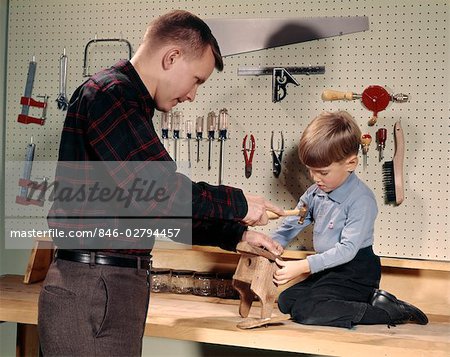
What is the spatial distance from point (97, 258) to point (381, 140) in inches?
54.8

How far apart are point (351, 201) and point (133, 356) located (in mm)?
1001

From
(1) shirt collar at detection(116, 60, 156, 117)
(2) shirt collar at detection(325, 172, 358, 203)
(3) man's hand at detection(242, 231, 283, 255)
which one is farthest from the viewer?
(2) shirt collar at detection(325, 172, 358, 203)

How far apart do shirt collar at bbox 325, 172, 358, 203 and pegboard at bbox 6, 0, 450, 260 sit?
12.8 inches

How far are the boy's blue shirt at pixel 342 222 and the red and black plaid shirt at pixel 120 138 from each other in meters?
0.67

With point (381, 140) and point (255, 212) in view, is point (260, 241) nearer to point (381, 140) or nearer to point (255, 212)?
point (255, 212)

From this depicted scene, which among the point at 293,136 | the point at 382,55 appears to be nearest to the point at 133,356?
the point at 293,136

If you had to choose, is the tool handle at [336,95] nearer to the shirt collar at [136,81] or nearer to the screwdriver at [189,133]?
the screwdriver at [189,133]

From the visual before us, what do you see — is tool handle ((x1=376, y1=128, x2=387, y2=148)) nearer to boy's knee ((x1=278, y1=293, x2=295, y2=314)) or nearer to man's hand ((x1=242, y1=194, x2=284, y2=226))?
boy's knee ((x1=278, y1=293, x2=295, y2=314))

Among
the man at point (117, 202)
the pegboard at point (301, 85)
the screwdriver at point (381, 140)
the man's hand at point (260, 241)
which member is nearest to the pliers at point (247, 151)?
the pegboard at point (301, 85)

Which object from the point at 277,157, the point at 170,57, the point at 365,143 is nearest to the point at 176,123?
the point at 277,157

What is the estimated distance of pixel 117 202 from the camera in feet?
5.78

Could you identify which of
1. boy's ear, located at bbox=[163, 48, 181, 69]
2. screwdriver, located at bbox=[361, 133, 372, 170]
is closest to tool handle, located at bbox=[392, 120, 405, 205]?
screwdriver, located at bbox=[361, 133, 372, 170]

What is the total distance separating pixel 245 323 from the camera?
230 centimetres

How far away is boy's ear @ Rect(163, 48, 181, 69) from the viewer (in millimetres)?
1791
